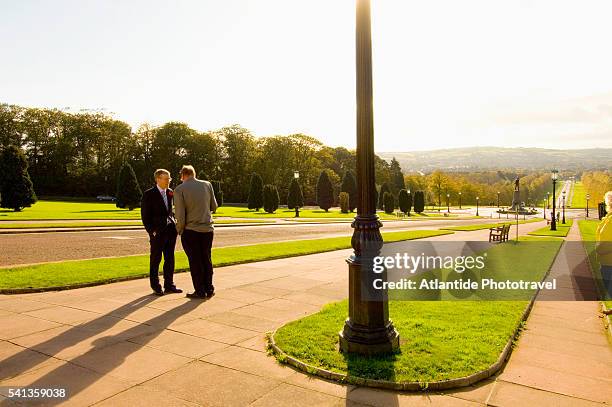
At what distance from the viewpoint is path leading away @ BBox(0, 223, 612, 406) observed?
3822 millimetres

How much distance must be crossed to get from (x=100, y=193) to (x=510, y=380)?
266 ft

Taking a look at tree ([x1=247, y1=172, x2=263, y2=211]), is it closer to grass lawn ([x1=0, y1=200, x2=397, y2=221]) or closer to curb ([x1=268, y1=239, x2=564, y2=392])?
grass lawn ([x1=0, y1=200, x2=397, y2=221])

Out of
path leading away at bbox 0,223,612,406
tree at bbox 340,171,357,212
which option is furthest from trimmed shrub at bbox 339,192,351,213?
path leading away at bbox 0,223,612,406

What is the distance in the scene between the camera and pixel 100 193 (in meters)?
76.6

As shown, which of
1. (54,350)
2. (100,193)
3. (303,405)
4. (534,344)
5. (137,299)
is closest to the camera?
(303,405)

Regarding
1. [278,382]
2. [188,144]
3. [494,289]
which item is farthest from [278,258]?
[188,144]

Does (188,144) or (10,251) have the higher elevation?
(188,144)

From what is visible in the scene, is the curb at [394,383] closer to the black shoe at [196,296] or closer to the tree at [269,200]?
the black shoe at [196,296]

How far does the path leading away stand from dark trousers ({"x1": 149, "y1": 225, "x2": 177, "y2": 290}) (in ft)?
1.17

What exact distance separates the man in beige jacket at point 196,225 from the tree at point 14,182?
3689 centimetres

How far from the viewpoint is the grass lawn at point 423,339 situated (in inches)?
171

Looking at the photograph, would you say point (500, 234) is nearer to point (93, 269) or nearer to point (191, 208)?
point (191, 208)

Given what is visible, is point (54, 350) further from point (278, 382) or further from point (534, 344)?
point (534, 344)

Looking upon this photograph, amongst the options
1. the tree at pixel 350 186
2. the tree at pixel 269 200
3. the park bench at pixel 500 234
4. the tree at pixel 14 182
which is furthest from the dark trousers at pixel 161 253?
the tree at pixel 350 186
